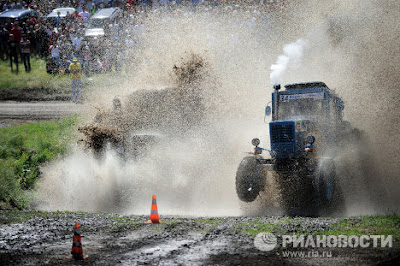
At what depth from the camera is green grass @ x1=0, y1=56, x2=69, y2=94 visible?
2992 cm

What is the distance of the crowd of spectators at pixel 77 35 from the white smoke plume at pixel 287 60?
10.6 meters

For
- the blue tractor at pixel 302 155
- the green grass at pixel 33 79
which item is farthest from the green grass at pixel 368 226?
the green grass at pixel 33 79

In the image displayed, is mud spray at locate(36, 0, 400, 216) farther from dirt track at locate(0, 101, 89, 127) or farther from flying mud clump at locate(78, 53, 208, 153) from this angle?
dirt track at locate(0, 101, 89, 127)

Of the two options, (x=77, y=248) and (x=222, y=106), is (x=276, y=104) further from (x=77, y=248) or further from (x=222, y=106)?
(x=77, y=248)

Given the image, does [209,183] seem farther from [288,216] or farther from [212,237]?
[212,237]

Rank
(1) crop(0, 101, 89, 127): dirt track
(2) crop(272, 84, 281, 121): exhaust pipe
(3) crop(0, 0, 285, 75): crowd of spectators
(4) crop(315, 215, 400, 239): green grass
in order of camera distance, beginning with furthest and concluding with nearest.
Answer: (3) crop(0, 0, 285, 75): crowd of spectators
(1) crop(0, 101, 89, 127): dirt track
(2) crop(272, 84, 281, 121): exhaust pipe
(4) crop(315, 215, 400, 239): green grass

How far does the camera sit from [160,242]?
33.6 feet

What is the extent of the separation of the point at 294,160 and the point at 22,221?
640 cm

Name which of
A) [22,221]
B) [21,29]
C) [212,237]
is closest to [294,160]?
[212,237]

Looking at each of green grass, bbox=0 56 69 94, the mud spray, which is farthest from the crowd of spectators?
the mud spray

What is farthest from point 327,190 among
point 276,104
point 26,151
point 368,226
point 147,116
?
point 26,151

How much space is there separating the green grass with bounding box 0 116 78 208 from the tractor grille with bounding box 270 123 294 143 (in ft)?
23.5

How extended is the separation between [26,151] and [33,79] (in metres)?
11.5

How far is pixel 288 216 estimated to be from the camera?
13.0 meters
